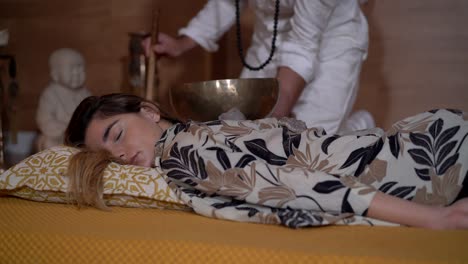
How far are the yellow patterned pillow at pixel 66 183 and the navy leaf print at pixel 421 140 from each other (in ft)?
1.38

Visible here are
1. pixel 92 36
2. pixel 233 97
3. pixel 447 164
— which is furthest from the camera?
pixel 92 36

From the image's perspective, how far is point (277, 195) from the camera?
1.06 metres

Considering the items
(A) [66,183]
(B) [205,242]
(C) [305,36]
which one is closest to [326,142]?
(B) [205,242]

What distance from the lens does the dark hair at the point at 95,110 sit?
1.38m

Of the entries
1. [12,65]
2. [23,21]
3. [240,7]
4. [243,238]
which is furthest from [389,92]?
[243,238]

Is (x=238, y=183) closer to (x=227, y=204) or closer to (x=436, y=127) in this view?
(x=227, y=204)

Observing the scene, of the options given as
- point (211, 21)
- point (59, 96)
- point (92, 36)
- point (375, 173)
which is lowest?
point (59, 96)

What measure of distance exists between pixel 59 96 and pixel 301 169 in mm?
→ 1769

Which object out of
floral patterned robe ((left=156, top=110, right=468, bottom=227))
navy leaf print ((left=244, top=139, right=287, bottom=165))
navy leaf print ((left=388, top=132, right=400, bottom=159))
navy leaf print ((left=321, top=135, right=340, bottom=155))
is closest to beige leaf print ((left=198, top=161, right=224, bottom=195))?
floral patterned robe ((left=156, top=110, right=468, bottom=227))

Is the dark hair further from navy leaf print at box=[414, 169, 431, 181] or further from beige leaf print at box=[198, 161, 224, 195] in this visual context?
navy leaf print at box=[414, 169, 431, 181]

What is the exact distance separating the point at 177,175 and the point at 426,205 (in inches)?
16.2

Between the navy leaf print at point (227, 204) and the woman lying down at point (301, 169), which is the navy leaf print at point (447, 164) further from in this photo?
the navy leaf print at point (227, 204)

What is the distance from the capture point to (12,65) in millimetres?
2414

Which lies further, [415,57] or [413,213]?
[415,57]
